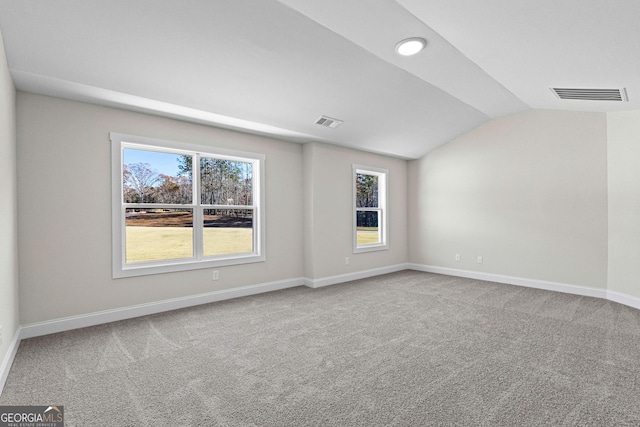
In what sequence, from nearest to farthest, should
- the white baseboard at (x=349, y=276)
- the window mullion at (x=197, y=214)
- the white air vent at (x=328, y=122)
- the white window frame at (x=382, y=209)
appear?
the window mullion at (x=197, y=214), the white air vent at (x=328, y=122), the white baseboard at (x=349, y=276), the white window frame at (x=382, y=209)

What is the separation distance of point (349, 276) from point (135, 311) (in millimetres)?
3205

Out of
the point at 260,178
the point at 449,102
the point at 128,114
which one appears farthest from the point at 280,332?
the point at 449,102

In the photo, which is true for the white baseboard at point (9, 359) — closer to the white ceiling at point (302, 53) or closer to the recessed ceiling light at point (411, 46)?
the white ceiling at point (302, 53)

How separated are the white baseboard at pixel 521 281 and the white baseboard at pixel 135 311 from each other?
Answer: 3.16 m

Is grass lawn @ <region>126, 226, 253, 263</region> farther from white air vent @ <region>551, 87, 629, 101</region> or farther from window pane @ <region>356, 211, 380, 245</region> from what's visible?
white air vent @ <region>551, 87, 629, 101</region>

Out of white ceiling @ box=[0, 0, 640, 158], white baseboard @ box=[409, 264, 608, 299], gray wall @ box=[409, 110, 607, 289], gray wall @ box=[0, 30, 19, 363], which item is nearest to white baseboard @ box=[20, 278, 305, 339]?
gray wall @ box=[0, 30, 19, 363]

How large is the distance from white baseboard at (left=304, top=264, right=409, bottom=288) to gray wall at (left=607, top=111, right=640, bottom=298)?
3.17 metres

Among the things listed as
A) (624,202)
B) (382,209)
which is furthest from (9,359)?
(624,202)

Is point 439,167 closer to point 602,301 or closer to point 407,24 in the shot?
point 602,301

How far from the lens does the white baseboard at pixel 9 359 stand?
2.08 m

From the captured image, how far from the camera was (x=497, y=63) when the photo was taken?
3154 mm

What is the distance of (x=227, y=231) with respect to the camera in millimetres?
4402

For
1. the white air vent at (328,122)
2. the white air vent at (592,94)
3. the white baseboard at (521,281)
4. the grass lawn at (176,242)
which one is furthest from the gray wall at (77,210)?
the white air vent at (592,94)

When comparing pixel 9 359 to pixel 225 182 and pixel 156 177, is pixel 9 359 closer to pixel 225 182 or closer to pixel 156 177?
pixel 156 177
